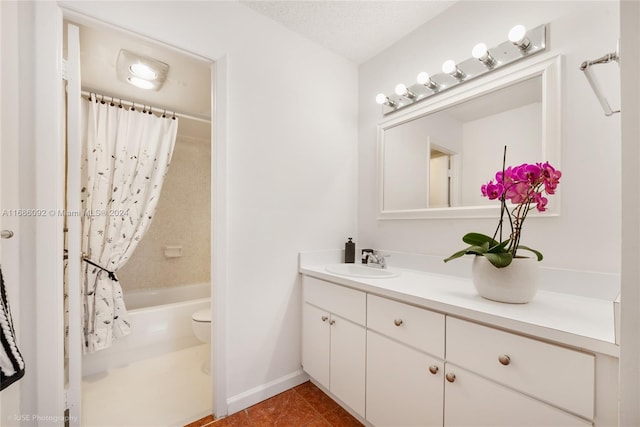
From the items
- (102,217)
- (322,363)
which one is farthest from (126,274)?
(322,363)

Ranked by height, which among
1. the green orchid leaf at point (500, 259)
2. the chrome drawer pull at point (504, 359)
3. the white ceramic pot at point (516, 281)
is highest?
the green orchid leaf at point (500, 259)

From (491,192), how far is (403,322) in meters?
0.67

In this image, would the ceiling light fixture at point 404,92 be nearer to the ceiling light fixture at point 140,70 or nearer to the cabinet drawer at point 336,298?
the cabinet drawer at point 336,298

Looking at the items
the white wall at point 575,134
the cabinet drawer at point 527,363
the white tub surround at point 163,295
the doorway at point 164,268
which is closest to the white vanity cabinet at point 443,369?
the cabinet drawer at point 527,363

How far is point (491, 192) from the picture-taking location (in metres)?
1.09

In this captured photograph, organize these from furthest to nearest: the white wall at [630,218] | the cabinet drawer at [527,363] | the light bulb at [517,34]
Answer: the light bulb at [517,34], the cabinet drawer at [527,363], the white wall at [630,218]

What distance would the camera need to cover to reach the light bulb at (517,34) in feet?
3.97

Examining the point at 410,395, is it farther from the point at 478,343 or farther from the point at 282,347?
the point at 282,347

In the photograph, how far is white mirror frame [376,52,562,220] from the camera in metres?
1.18

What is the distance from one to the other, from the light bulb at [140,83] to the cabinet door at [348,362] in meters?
2.13

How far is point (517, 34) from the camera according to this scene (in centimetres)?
122

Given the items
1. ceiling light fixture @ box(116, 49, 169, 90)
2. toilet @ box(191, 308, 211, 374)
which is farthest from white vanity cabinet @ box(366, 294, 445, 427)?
ceiling light fixture @ box(116, 49, 169, 90)

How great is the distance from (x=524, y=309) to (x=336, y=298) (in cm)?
86

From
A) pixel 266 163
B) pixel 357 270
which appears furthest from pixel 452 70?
pixel 357 270
